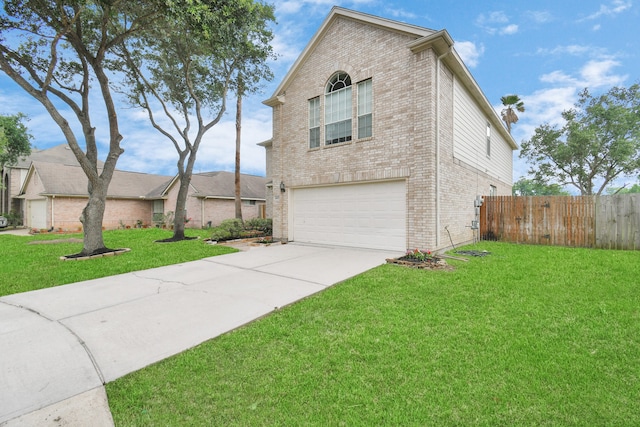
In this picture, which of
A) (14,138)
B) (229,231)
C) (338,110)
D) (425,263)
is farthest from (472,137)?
(14,138)

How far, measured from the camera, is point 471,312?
3859mm

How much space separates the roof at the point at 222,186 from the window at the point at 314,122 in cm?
1240

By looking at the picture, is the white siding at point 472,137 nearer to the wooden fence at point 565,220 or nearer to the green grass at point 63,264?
the wooden fence at point 565,220

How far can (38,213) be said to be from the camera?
2050cm

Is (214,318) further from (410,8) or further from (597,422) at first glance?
(410,8)

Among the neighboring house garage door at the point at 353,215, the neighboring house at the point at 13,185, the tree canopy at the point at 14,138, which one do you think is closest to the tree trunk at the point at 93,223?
the neighboring house garage door at the point at 353,215

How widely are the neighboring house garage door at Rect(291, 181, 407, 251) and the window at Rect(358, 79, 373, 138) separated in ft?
5.71

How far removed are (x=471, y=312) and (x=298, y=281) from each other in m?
2.97

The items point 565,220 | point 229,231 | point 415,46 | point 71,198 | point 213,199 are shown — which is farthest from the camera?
point 213,199

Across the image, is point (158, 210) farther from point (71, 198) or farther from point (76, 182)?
point (76, 182)

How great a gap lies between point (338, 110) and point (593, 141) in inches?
904

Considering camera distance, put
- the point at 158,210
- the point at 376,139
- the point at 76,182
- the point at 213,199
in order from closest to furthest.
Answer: the point at 376,139
the point at 76,182
the point at 213,199
the point at 158,210

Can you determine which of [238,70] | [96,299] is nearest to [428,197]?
[96,299]

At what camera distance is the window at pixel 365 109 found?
30.3ft
